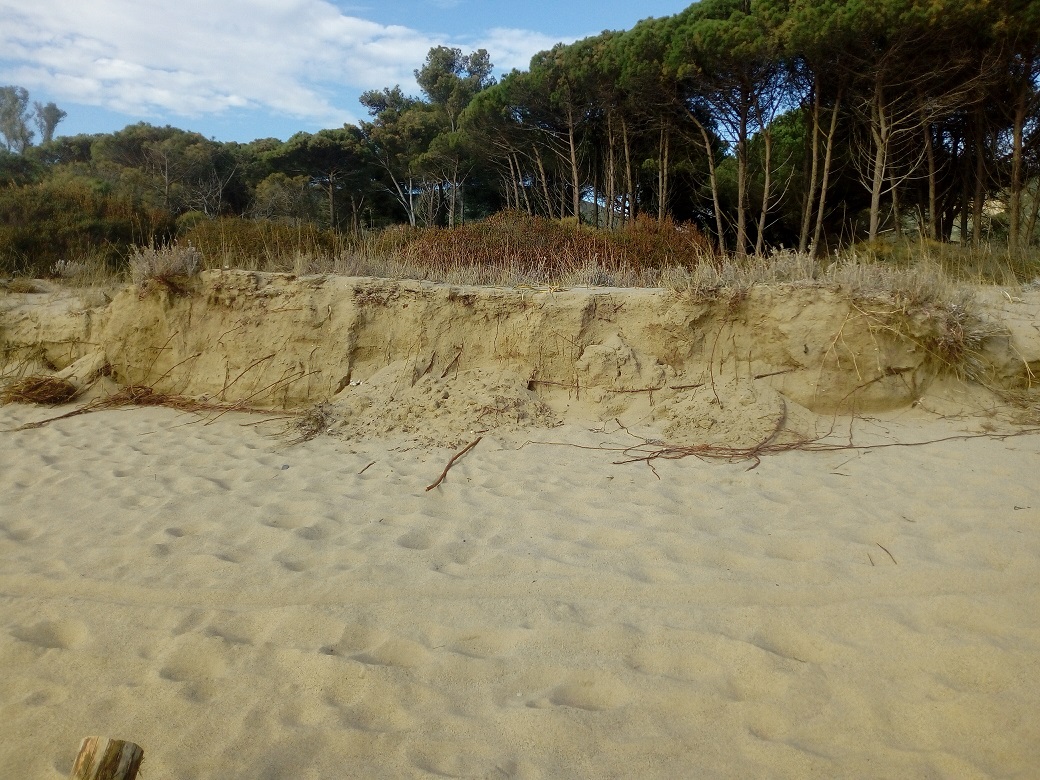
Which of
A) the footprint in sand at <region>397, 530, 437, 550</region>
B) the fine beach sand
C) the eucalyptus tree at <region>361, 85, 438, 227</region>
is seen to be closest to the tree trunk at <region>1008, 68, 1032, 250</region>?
the fine beach sand

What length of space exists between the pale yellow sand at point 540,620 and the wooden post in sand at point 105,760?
16.3 inches

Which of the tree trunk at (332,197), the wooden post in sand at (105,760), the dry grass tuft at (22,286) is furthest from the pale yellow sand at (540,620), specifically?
the tree trunk at (332,197)

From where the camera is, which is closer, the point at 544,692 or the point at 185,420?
the point at 544,692

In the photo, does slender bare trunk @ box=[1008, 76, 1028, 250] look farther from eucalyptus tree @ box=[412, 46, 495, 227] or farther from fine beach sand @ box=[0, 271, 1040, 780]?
eucalyptus tree @ box=[412, 46, 495, 227]

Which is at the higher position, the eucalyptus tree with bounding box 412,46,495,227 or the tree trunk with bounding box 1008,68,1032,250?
the eucalyptus tree with bounding box 412,46,495,227

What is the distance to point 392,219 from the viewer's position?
25078 mm

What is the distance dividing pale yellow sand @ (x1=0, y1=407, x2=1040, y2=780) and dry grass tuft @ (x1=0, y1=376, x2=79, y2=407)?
2.57 meters

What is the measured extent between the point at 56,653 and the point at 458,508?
196 centimetres

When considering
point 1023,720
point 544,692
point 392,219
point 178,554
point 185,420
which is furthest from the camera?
point 392,219

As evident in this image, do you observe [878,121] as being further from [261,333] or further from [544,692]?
[544,692]

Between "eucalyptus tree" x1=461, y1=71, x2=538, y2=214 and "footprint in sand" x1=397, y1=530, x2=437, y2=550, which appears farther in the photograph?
"eucalyptus tree" x1=461, y1=71, x2=538, y2=214

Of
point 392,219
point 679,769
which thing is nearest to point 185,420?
point 679,769

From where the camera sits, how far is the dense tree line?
10445 millimetres

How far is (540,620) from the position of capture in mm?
2545
